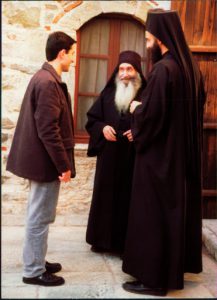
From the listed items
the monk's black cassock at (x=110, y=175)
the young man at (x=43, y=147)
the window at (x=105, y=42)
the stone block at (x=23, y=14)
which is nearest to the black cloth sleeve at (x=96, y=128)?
the monk's black cassock at (x=110, y=175)

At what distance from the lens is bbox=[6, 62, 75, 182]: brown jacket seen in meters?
3.49

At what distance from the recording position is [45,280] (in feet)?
12.3

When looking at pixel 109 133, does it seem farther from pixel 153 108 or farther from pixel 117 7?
pixel 117 7

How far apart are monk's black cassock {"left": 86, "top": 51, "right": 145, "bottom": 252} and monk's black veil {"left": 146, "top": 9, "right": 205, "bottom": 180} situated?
2.57 ft

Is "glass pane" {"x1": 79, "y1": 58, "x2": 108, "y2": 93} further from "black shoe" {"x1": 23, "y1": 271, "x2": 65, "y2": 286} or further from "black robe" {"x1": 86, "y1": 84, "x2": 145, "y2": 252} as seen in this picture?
"black shoe" {"x1": 23, "y1": 271, "x2": 65, "y2": 286}

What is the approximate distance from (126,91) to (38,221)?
1.42 metres

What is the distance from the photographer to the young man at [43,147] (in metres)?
3.51

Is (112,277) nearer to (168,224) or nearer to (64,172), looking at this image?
(168,224)

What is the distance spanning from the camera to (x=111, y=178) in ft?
15.1

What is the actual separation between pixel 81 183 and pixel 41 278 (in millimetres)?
2002

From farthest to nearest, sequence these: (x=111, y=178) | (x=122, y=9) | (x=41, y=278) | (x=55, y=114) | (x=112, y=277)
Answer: (x=122, y=9) < (x=111, y=178) < (x=112, y=277) < (x=41, y=278) < (x=55, y=114)

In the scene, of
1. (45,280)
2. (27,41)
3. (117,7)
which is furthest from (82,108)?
(45,280)

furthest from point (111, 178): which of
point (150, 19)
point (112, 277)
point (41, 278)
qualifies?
point (150, 19)

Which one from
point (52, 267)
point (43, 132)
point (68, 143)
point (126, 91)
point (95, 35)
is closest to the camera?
point (43, 132)
